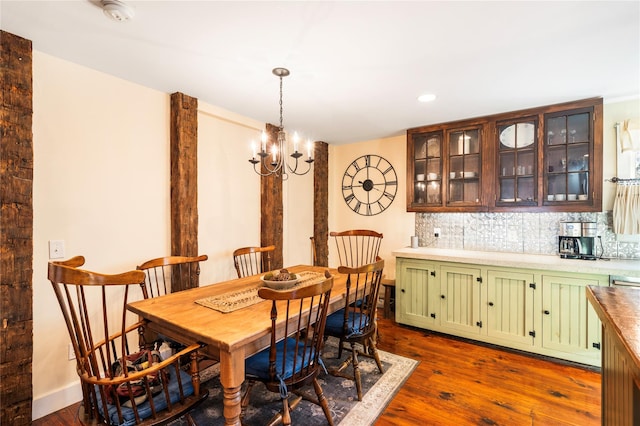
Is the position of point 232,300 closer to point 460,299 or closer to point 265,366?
point 265,366

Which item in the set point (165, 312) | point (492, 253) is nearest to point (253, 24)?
point (165, 312)

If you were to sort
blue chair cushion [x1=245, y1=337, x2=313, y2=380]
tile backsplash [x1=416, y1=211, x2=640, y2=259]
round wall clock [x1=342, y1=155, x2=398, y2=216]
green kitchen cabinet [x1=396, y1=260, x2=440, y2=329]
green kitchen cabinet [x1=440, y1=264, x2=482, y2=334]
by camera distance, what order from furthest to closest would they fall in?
1. round wall clock [x1=342, y1=155, x2=398, y2=216]
2. green kitchen cabinet [x1=396, y1=260, x2=440, y2=329]
3. green kitchen cabinet [x1=440, y1=264, x2=482, y2=334]
4. tile backsplash [x1=416, y1=211, x2=640, y2=259]
5. blue chair cushion [x1=245, y1=337, x2=313, y2=380]

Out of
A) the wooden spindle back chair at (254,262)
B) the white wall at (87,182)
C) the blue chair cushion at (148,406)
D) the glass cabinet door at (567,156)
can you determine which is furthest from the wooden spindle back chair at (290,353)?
the glass cabinet door at (567,156)

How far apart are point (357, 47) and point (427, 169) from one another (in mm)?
2027

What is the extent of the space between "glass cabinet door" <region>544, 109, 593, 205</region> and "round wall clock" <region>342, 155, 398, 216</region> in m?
1.68

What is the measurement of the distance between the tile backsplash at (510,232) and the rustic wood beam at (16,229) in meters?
3.67

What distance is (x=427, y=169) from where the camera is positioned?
3.59 meters

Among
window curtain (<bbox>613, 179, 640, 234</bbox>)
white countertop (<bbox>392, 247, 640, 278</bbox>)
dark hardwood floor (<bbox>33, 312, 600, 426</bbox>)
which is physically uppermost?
window curtain (<bbox>613, 179, 640, 234</bbox>)

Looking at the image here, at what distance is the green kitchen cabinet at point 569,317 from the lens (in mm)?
2459

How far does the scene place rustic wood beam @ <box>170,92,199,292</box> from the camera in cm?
266

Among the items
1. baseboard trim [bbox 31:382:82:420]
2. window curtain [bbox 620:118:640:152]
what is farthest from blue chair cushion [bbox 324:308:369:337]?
window curtain [bbox 620:118:640:152]

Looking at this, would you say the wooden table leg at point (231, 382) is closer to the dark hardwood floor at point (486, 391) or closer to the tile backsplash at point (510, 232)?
the dark hardwood floor at point (486, 391)

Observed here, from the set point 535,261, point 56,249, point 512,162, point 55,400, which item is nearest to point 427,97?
point 512,162

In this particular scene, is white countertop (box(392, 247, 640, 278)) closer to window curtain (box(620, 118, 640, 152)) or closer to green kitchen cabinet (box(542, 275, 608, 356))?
green kitchen cabinet (box(542, 275, 608, 356))
